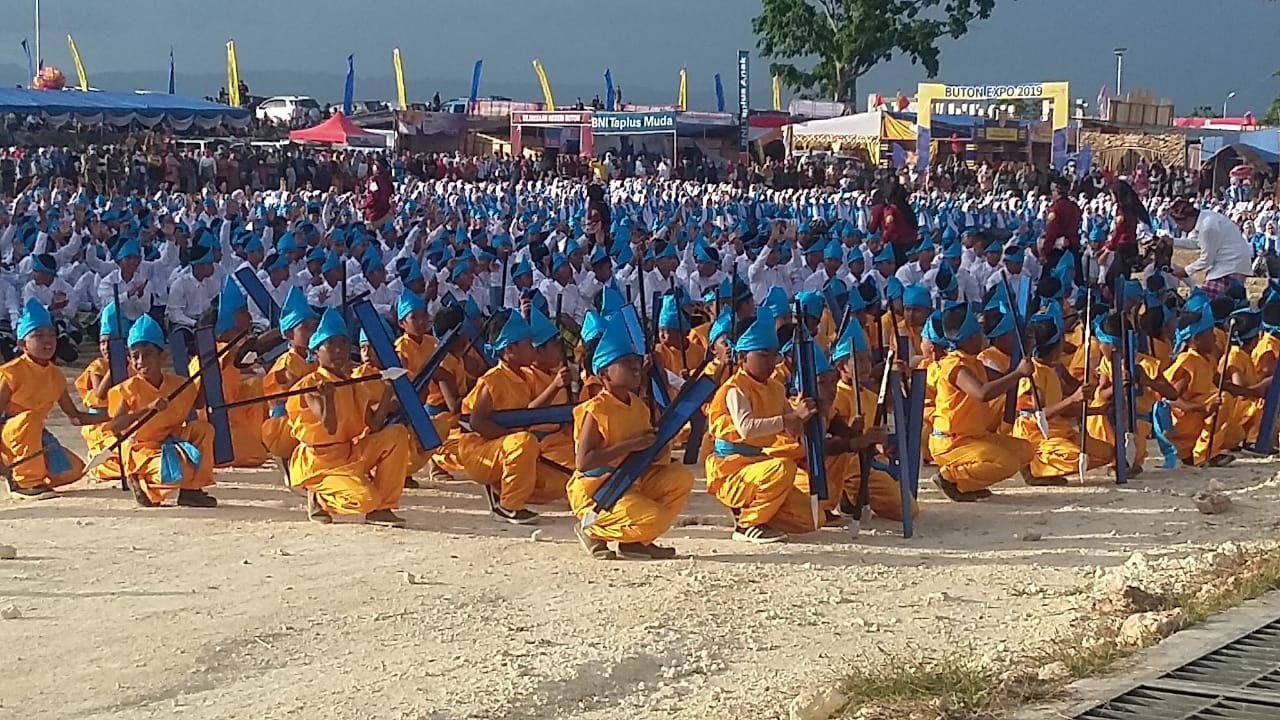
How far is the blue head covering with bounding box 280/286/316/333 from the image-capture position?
8570 millimetres

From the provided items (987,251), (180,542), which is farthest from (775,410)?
(987,251)

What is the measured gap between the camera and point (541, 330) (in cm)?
849

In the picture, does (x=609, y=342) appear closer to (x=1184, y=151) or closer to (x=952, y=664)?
(x=952, y=664)

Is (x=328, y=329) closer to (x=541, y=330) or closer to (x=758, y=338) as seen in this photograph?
(x=541, y=330)

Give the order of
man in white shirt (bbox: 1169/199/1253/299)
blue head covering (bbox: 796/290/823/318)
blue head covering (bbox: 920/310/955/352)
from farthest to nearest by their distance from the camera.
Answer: man in white shirt (bbox: 1169/199/1253/299) → blue head covering (bbox: 796/290/823/318) → blue head covering (bbox: 920/310/955/352)

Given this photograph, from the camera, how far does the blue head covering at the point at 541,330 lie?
845cm

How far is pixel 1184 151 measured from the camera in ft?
142

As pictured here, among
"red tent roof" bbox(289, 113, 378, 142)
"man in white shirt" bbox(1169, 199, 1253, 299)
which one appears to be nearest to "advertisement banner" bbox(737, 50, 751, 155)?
"red tent roof" bbox(289, 113, 378, 142)

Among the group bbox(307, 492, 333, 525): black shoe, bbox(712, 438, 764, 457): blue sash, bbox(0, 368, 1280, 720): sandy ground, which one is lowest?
bbox(0, 368, 1280, 720): sandy ground

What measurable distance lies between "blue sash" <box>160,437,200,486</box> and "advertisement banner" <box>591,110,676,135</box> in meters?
29.0

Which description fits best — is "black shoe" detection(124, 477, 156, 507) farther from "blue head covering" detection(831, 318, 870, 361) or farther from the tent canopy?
the tent canopy

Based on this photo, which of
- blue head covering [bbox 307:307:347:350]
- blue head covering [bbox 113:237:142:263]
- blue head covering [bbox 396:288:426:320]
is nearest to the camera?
blue head covering [bbox 307:307:347:350]

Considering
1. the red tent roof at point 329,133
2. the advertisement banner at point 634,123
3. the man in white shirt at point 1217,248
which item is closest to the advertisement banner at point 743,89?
the advertisement banner at point 634,123

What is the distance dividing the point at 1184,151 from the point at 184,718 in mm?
42274
